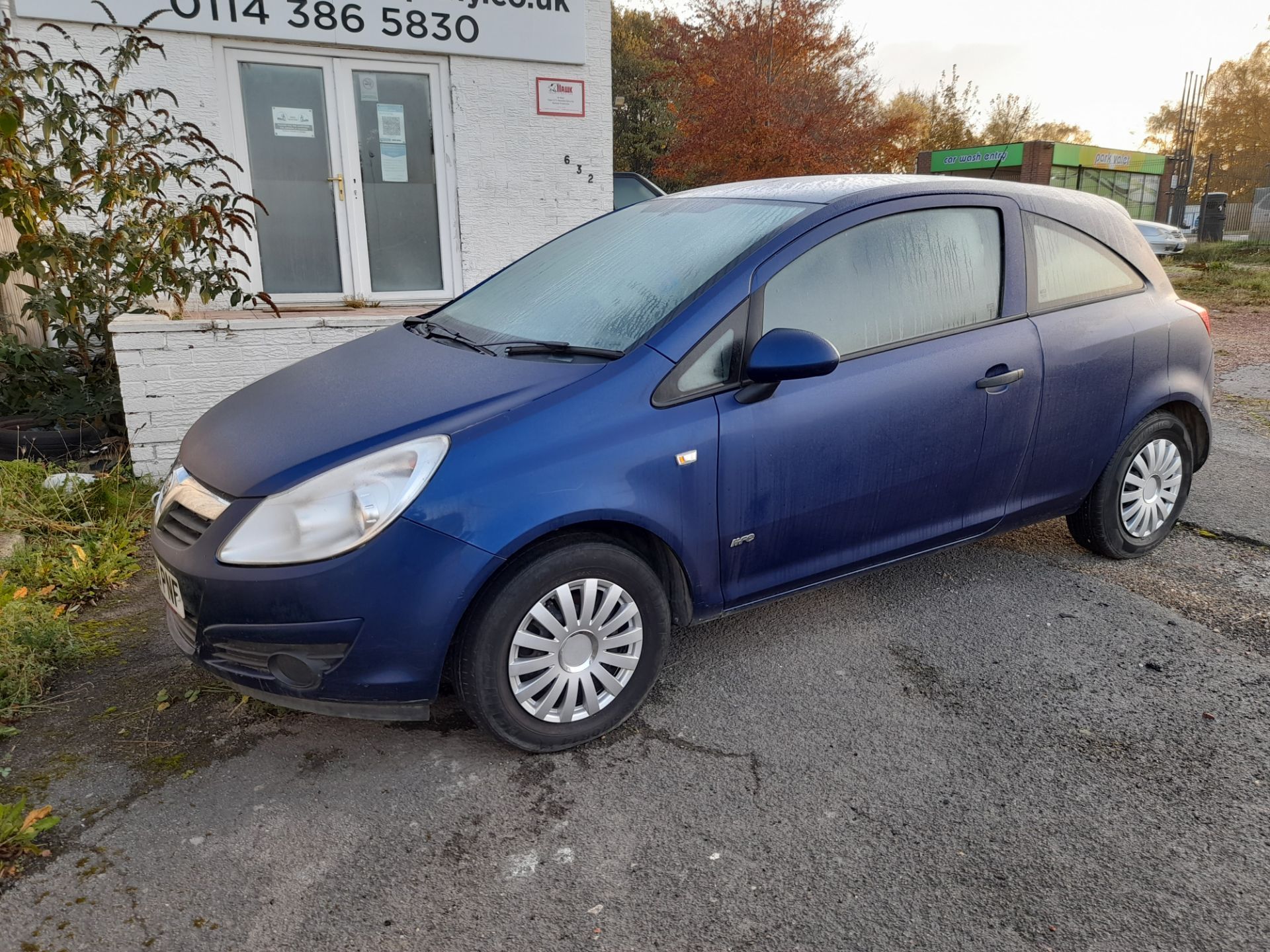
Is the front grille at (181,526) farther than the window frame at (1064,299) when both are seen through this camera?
No

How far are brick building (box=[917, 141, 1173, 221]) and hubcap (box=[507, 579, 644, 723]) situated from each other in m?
34.4

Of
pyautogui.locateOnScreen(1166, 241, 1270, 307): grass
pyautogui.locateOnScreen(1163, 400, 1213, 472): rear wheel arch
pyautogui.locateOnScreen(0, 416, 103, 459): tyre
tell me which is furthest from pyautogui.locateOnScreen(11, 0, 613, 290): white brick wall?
pyautogui.locateOnScreen(1166, 241, 1270, 307): grass

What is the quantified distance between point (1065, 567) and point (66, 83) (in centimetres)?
682

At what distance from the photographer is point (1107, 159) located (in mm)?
39500

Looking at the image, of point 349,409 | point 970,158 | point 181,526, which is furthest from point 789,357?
point 970,158

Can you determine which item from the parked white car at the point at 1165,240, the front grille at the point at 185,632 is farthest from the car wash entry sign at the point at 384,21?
the parked white car at the point at 1165,240

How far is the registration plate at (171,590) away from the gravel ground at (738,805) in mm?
438

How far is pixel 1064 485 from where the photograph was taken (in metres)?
3.78

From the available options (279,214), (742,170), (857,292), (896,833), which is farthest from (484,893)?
(742,170)

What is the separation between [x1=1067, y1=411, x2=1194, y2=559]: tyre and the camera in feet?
13.0

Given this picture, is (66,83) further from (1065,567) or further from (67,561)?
(1065,567)

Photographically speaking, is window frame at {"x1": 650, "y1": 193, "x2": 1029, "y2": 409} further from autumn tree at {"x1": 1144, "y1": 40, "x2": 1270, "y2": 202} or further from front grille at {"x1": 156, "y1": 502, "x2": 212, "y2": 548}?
autumn tree at {"x1": 1144, "y1": 40, "x2": 1270, "y2": 202}

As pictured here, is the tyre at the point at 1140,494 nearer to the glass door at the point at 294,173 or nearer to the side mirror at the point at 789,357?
the side mirror at the point at 789,357

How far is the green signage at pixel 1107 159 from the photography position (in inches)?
1460
